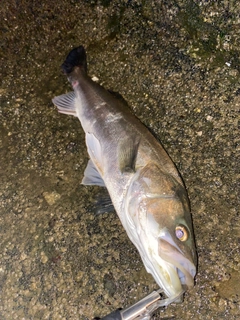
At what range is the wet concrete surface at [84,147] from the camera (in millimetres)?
2537

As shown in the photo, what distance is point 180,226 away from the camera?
2.15 m

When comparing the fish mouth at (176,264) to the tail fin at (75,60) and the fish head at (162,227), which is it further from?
the tail fin at (75,60)

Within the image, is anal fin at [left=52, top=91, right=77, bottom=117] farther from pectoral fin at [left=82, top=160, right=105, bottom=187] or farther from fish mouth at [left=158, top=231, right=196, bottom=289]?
fish mouth at [left=158, top=231, right=196, bottom=289]

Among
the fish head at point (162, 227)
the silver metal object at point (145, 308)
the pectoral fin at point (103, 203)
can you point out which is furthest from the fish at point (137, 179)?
the silver metal object at point (145, 308)

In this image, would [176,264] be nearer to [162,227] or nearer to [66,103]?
[162,227]

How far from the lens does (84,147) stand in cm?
302

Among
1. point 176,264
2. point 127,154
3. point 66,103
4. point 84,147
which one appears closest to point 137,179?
point 127,154

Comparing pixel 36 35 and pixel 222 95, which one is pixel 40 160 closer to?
pixel 36 35

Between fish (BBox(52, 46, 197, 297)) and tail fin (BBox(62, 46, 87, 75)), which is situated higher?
tail fin (BBox(62, 46, 87, 75))

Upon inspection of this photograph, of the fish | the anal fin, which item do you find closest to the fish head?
the fish

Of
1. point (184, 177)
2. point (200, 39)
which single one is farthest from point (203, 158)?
point (200, 39)

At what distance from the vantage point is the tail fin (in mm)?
3123

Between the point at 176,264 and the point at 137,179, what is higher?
the point at 137,179

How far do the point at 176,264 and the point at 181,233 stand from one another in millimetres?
213
